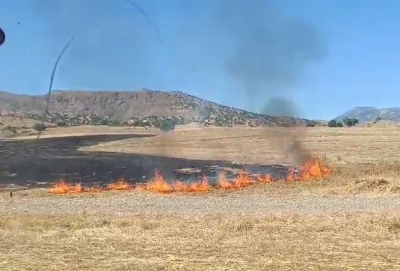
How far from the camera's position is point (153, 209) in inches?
855

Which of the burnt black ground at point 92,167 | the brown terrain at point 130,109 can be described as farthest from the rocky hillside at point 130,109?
the burnt black ground at point 92,167

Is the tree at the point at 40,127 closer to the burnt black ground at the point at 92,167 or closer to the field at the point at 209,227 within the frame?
the burnt black ground at the point at 92,167

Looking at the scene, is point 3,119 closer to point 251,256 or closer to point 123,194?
point 123,194

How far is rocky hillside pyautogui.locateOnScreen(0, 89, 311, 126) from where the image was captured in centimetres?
9275

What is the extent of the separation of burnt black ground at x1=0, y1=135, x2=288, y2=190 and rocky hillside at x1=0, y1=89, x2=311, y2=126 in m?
5.55

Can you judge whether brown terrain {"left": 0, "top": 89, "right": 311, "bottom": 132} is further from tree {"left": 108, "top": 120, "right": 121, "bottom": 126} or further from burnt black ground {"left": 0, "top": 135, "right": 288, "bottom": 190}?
burnt black ground {"left": 0, "top": 135, "right": 288, "bottom": 190}

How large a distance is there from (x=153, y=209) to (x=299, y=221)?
5919 mm

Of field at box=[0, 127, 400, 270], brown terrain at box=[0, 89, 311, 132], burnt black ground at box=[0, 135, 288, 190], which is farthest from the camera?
brown terrain at box=[0, 89, 311, 132]

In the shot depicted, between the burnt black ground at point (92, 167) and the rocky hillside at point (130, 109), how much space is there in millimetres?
5546

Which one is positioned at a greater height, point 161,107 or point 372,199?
point 161,107

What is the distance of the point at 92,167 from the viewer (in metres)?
46.0

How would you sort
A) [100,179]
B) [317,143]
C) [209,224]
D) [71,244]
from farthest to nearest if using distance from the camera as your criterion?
[317,143] → [100,179] → [209,224] → [71,244]

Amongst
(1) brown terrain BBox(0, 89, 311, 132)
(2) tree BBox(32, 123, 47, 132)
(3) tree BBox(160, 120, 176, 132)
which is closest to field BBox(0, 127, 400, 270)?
(1) brown terrain BBox(0, 89, 311, 132)

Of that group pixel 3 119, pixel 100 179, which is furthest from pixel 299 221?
pixel 3 119
